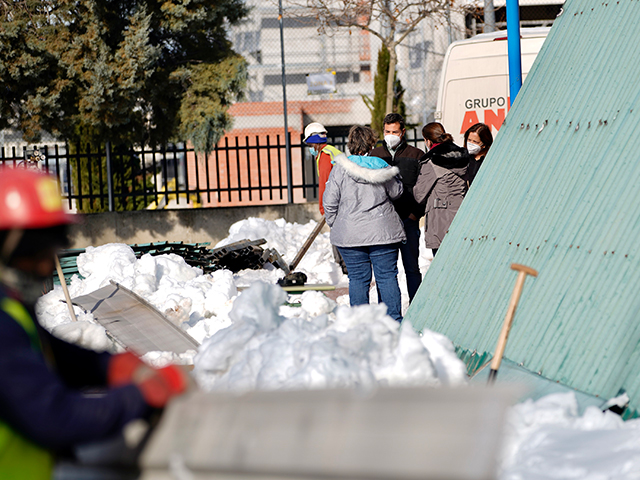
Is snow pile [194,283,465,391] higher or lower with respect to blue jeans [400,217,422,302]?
higher

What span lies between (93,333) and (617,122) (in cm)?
366

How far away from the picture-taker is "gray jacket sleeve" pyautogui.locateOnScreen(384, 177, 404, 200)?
5895 millimetres

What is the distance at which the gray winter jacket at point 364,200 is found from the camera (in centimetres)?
579

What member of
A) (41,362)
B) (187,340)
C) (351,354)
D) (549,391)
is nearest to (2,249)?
(41,362)

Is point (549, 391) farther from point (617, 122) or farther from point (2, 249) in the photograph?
point (2, 249)

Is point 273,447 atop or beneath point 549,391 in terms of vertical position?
atop

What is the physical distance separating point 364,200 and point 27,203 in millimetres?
4295

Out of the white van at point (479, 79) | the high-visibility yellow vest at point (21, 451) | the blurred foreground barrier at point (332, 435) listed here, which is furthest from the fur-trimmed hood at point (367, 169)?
the white van at point (479, 79)

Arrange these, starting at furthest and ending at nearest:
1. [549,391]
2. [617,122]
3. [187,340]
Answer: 1. [187,340]
2. [617,122]
3. [549,391]

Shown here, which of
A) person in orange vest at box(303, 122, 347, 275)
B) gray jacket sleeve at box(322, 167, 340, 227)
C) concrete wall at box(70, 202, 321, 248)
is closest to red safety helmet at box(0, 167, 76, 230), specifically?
gray jacket sleeve at box(322, 167, 340, 227)

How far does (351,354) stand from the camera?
2883mm

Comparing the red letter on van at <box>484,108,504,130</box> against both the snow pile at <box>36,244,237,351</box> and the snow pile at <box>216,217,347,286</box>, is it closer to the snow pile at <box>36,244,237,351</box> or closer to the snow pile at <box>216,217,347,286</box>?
the snow pile at <box>216,217,347,286</box>

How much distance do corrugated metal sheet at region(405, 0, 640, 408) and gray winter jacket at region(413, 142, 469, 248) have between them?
1.08 meters

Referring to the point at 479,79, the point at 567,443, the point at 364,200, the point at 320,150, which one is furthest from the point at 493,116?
the point at 567,443
